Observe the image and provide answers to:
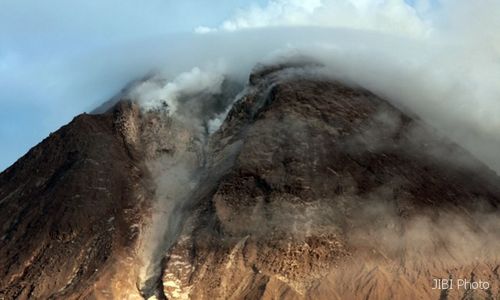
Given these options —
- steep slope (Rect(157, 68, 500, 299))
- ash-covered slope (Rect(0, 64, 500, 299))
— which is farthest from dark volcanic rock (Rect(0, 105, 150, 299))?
steep slope (Rect(157, 68, 500, 299))

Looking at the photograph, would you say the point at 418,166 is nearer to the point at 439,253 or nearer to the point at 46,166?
the point at 439,253

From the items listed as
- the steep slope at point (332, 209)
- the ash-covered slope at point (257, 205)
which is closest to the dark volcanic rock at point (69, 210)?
the ash-covered slope at point (257, 205)

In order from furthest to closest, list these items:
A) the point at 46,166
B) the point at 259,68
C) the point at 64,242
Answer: the point at 259,68 → the point at 46,166 → the point at 64,242

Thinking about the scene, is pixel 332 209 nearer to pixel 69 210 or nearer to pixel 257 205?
pixel 257 205

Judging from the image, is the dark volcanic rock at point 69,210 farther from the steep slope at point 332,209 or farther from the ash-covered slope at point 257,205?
the steep slope at point 332,209

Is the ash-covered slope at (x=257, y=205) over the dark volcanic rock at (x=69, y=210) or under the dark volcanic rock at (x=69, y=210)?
under

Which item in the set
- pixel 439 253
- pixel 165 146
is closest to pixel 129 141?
pixel 165 146

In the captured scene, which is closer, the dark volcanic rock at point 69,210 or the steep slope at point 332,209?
the steep slope at point 332,209

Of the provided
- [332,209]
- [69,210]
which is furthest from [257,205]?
[69,210]

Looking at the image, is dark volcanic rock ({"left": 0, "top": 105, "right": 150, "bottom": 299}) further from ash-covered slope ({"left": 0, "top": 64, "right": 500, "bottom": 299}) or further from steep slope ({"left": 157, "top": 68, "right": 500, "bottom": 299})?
steep slope ({"left": 157, "top": 68, "right": 500, "bottom": 299})
